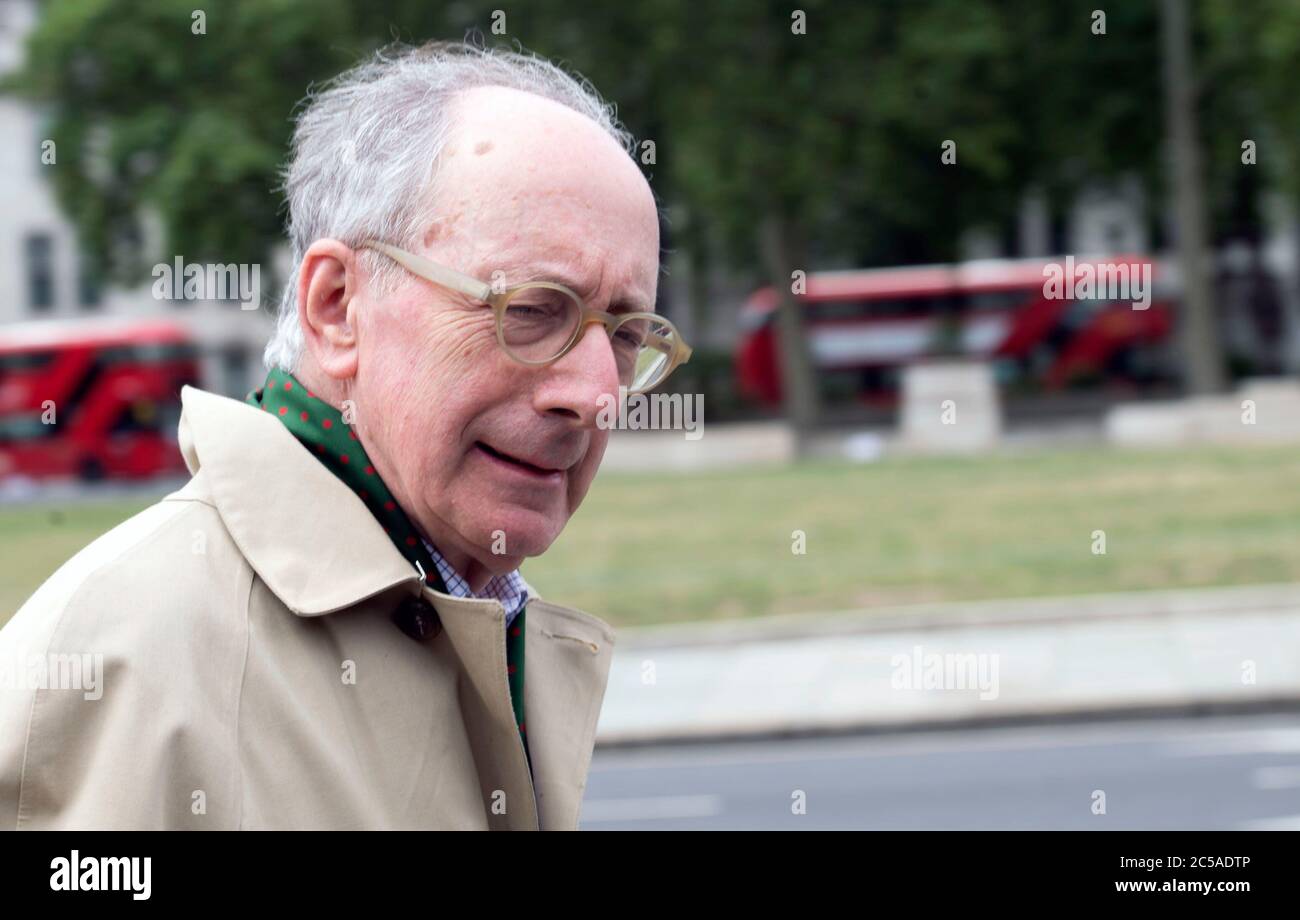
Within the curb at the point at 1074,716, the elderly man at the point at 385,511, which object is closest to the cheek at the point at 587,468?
the elderly man at the point at 385,511

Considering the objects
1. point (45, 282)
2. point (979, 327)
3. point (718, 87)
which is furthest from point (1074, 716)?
point (45, 282)

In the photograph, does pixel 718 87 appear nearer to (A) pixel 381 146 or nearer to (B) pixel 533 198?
(A) pixel 381 146

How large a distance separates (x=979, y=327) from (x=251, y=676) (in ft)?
126

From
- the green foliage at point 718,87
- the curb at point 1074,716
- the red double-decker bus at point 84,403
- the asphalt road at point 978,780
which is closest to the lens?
the asphalt road at point 978,780

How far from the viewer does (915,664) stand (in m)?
11.2

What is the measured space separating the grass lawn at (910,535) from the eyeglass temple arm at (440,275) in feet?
37.5

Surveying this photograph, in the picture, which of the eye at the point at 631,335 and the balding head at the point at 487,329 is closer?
the balding head at the point at 487,329

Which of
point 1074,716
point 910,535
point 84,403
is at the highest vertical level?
point 84,403

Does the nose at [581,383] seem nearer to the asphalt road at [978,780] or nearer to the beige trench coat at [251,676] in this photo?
the beige trench coat at [251,676]

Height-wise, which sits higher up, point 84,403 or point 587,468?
point 84,403

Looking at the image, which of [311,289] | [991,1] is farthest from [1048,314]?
[311,289]

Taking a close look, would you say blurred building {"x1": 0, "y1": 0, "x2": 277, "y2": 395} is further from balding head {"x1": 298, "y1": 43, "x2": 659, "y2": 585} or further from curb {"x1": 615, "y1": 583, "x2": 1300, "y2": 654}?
balding head {"x1": 298, "y1": 43, "x2": 659, "y2": 585}

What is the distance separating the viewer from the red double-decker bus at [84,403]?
115ft

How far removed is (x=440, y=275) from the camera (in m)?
1.81
